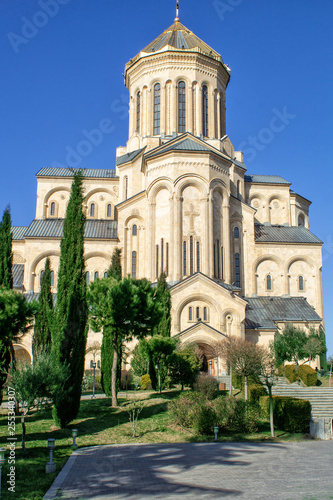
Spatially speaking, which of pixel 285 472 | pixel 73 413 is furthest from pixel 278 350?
pixel 285 472

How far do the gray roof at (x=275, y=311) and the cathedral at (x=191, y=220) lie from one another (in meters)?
0.12

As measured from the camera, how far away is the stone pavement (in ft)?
28.5

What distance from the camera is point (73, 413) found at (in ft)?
49.9

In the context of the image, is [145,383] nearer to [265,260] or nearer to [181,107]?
[265,260]

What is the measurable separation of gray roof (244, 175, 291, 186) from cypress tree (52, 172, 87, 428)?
30.7 meters

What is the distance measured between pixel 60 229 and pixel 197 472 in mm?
30349

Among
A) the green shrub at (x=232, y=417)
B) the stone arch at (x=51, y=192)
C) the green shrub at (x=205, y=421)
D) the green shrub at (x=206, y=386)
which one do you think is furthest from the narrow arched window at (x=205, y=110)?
the green shrub at (x=205, y=421)

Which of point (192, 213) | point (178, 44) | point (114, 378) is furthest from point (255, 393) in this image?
point (178, 44)

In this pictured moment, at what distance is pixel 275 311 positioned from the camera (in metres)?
35.3

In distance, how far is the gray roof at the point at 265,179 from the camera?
44.7 m

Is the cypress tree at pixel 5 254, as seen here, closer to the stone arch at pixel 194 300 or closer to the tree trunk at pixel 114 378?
the tree trunk at pixel 114 378

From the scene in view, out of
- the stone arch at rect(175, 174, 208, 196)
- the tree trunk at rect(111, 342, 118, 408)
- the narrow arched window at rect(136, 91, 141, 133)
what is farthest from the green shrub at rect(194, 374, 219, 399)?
the narrow arched window at rect(136, 91, 141, 133)

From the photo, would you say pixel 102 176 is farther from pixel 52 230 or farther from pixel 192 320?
pixel 192 320

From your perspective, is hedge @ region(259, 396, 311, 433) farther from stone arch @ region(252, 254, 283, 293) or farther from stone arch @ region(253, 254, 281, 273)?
stone arch @ region(253, 254, 281, 273)
